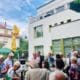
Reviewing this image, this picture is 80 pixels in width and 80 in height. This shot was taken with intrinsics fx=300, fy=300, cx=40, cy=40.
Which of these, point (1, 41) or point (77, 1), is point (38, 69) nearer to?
point (77, 1)

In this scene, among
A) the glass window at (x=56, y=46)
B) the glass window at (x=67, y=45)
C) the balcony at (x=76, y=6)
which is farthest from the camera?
the glass window at (x=56, y=46)

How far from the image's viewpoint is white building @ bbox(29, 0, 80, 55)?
28.9 meters

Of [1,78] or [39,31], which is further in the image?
[39,31]

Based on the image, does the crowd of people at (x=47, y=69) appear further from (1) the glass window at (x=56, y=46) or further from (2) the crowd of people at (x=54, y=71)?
(1) the glass window at (x=56, y=46)

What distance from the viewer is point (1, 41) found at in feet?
252

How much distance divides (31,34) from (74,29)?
14.0 metres

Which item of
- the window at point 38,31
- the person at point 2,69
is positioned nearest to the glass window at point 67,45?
the window at point 38,31

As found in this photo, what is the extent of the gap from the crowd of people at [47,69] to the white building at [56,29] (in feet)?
55.7

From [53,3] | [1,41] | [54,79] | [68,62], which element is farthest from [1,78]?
[1,41]

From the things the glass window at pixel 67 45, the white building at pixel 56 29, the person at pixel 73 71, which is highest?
the white building at pixel 56 29

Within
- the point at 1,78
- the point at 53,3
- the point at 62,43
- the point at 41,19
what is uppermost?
the point at 53,3

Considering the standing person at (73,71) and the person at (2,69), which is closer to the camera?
the standing person at (73,71)

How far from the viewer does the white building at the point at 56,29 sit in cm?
2888

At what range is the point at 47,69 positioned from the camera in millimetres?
6910
